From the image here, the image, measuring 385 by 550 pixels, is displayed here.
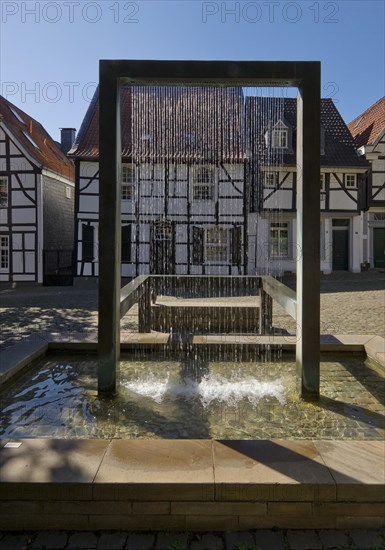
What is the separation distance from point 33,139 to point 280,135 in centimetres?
1209

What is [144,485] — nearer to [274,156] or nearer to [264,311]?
[264,311]

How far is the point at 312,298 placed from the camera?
4.56 metres

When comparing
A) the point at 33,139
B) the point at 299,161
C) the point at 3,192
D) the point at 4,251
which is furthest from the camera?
the point at 33,139

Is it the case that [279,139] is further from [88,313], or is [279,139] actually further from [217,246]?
[88,313]

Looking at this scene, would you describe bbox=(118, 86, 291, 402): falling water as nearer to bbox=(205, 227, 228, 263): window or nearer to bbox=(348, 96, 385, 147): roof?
bbox=(205, 227, 228, 263): window

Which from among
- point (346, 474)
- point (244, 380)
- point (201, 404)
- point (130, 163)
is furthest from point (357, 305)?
point (130, 163)

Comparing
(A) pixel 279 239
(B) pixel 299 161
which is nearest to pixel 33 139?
(A) pixel 279 239

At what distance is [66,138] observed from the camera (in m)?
32.1

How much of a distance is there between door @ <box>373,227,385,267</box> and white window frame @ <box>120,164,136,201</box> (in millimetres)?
13398

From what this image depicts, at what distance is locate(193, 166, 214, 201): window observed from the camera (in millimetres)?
22116

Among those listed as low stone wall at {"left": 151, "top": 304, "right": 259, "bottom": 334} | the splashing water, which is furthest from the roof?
the splashing water

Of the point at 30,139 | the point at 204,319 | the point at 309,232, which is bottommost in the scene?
the point at 204,319

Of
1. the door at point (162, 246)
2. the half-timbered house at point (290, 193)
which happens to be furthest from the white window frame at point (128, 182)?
the half-timbered house at point (290, 193)

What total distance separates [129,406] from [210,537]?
6.64 ft
